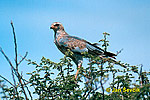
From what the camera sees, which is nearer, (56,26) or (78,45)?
(78,45)

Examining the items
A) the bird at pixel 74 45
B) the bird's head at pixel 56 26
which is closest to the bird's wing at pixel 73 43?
the bird at pixel 74 45

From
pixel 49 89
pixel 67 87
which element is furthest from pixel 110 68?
pixel 49 89

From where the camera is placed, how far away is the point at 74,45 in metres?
6.77

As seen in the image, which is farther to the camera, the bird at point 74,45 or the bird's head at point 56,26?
the bird's head at point 56,26

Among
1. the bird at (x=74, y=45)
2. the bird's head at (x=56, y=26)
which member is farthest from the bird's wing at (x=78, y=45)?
the bird's head at (x=56, y=26)

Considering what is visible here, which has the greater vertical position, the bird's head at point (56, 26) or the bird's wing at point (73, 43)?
the bird's head at point (56, 26)

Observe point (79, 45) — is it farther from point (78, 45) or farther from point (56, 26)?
point (56, 26)

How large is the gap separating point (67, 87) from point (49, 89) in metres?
0.46

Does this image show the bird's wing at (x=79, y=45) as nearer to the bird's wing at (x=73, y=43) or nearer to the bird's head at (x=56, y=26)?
the bird's wing at (x=73, y=43)

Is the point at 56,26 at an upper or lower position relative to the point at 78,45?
upper

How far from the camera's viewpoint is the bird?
6.66 metres

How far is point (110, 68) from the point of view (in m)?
5.26

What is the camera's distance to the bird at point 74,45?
6.66 m

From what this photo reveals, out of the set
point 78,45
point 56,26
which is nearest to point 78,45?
point 78,45
